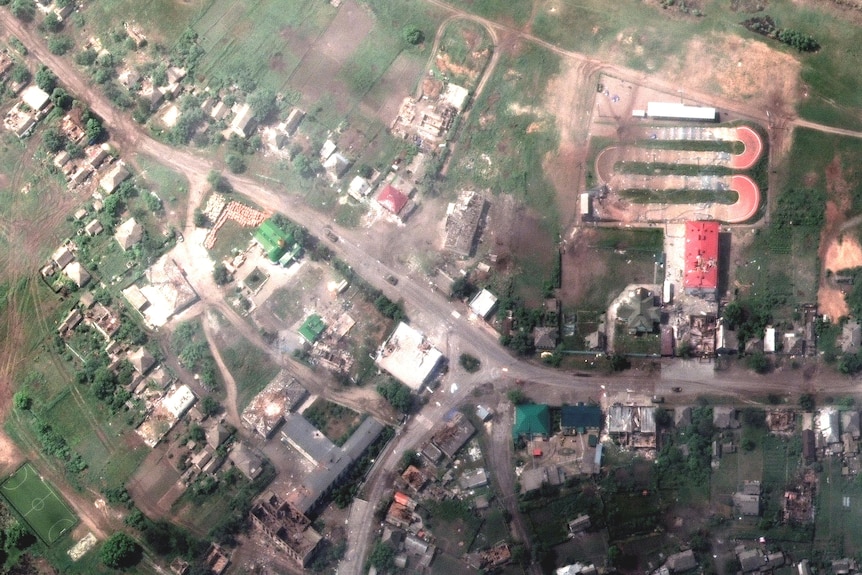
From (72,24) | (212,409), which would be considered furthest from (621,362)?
(72,24)

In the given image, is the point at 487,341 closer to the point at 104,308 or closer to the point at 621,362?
the point at 621,362

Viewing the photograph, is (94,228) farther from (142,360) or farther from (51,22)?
(51,22)

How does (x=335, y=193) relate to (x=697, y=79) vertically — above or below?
above

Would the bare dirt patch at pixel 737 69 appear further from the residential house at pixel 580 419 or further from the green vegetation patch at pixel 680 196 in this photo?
the residential house at pixel 580 419

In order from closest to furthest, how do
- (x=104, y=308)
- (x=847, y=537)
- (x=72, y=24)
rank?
(x=847, y=537), (x=104, y=308), (x=72, y=24)

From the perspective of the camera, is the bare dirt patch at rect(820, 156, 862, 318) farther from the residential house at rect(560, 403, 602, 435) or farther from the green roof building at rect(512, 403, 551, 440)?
the green roof building at rect(512, 403, 551, 440)

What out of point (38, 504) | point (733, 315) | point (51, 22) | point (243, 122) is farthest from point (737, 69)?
point (38, 504)

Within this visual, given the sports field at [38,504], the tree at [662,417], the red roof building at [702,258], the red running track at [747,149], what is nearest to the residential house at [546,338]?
the tree at [662,417]

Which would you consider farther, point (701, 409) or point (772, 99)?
point (772, 99)
